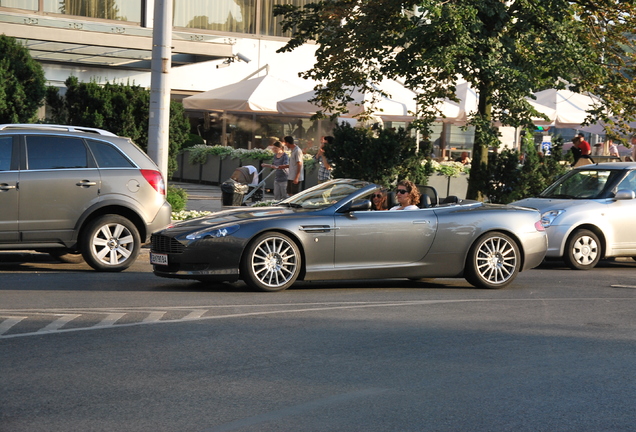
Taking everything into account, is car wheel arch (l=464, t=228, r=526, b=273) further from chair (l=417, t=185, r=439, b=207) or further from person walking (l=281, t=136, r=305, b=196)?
person walking (l=281, t=136, r=305, b=196)

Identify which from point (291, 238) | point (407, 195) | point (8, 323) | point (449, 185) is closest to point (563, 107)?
point (449, 185)

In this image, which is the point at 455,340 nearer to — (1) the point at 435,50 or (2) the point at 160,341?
(2) the point at 160,341

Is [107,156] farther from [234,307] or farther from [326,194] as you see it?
[234,307]

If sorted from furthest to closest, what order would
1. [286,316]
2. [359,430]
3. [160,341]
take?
[286,316], [160,341], [359,430]

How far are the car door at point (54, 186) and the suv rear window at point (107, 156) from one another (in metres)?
0.11

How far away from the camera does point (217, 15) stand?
35.2m

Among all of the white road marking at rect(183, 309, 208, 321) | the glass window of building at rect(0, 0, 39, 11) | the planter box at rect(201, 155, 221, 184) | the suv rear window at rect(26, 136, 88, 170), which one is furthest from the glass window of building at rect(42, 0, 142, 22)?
the white road marking at rect(183, 309, 208, 321)

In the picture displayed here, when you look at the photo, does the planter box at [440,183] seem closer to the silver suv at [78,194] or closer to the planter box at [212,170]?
the planter box at [212,170]

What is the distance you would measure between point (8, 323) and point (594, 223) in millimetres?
9266

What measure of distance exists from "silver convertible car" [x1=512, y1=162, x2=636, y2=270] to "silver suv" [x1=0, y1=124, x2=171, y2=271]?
18.9ft

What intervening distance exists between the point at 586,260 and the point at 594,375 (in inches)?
317

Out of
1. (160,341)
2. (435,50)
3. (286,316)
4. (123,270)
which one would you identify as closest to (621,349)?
(286,316)

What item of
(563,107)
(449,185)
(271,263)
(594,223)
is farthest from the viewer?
(563,107)

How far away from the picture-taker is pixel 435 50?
16.4 m
